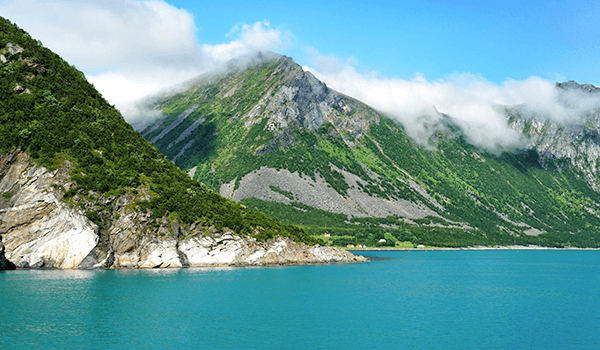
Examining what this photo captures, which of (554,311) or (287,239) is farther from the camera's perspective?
(287,239)

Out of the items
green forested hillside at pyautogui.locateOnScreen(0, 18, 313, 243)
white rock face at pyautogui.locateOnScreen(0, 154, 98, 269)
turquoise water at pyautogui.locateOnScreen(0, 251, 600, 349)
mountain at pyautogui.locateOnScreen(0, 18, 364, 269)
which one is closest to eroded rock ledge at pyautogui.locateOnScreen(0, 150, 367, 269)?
white rock face at pyautogui.locateOnScreen(0, 154, 98, 269)

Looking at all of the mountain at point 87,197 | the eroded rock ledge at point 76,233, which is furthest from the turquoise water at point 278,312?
the mountain at point 87,197

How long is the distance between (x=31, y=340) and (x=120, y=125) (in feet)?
335

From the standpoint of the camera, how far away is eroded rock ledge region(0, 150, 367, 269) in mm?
99250

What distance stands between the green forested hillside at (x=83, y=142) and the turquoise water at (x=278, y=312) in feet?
70.8

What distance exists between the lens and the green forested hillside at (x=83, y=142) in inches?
4252

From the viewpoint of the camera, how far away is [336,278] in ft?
350

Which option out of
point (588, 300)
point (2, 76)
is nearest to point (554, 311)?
point (588, 300)

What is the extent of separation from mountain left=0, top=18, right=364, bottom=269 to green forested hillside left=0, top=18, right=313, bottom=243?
254mm

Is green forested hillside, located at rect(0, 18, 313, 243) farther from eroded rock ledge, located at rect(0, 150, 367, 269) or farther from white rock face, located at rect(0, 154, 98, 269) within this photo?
white rock face, located at rect(0, 154, 98, 269)

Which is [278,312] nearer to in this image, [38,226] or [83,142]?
[38,226]

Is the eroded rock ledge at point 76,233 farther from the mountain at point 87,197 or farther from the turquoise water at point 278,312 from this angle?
the turquoise water at point 278,312

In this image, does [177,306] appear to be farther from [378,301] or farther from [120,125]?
[120,125]

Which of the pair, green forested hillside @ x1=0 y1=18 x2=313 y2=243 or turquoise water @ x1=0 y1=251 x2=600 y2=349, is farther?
green forested hillside @ x1=0 y1=18 x2=313 y2=243
